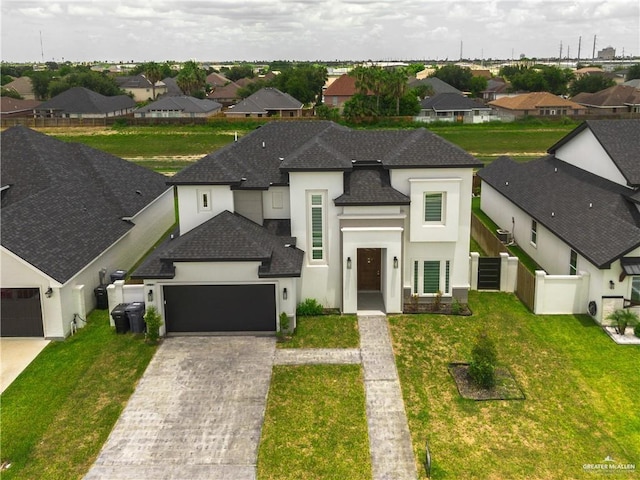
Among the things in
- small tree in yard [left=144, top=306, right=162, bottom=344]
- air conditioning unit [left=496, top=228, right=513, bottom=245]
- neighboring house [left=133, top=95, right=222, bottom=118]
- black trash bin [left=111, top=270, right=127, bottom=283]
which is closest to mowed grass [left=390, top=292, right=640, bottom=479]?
small tree in yard [left=144, top=306, right=162, bottom=344]

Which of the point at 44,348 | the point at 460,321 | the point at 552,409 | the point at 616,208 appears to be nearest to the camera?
the point at 552,409

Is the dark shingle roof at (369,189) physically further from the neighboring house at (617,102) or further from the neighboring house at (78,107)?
the neighboring house at (617,102)

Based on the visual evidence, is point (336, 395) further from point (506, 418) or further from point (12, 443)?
point (12, 443)

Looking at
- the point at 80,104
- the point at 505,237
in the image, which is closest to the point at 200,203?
the point at 505,237

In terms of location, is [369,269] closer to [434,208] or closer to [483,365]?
[434,208]

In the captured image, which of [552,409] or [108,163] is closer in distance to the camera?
[552,409]

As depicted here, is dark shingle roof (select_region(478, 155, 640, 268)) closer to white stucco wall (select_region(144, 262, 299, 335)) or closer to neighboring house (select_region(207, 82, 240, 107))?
white stucco wall (select_region(144, 262, 299, 335))

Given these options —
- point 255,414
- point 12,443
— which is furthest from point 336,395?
point 12,443
